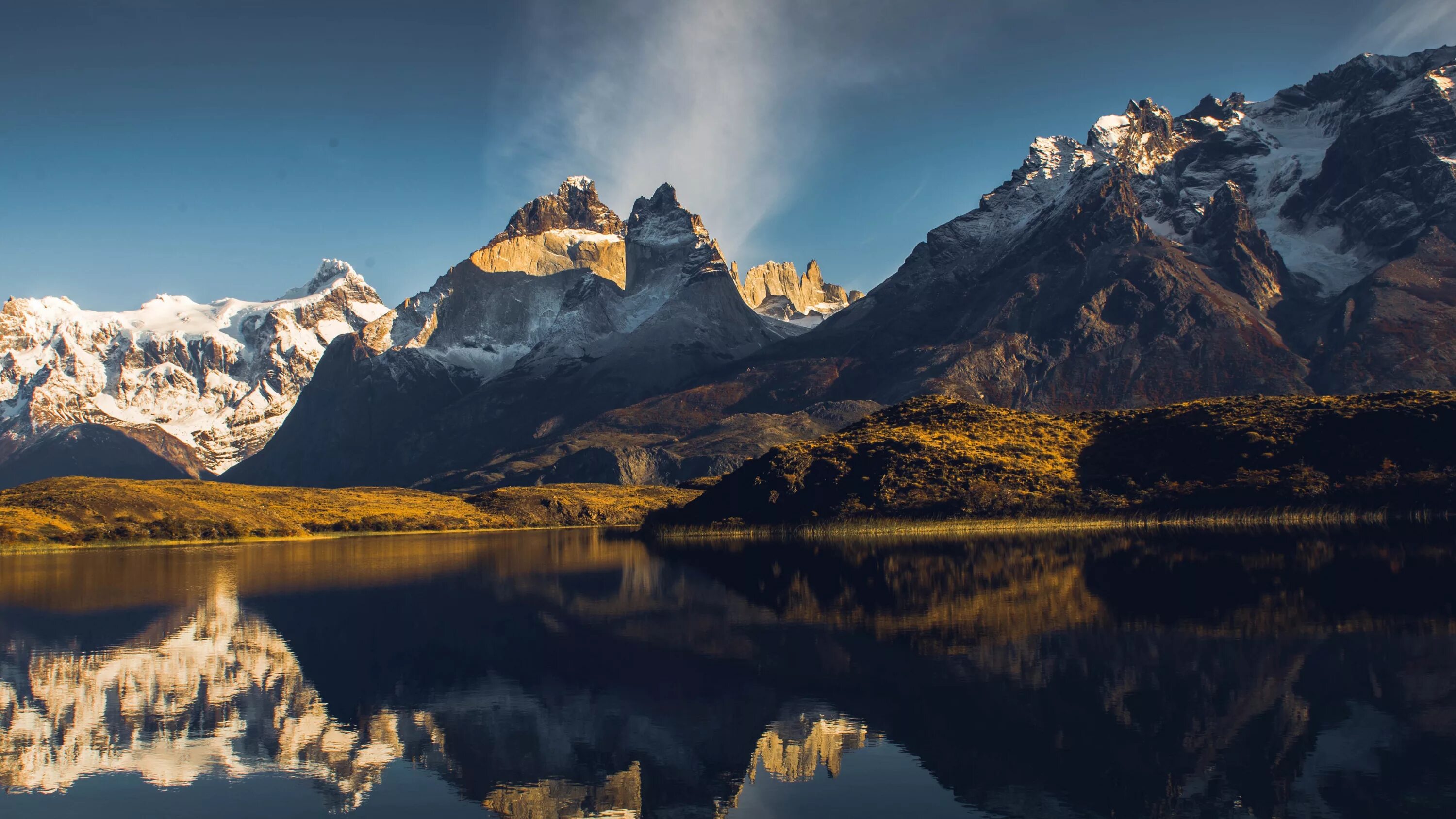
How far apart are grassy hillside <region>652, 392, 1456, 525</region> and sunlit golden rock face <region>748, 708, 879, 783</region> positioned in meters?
129

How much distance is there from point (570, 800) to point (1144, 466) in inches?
6207

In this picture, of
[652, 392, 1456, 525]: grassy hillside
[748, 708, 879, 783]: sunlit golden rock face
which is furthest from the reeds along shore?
[748, 708, 879, 783]: sunlit golden rock face

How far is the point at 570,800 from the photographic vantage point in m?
35.3

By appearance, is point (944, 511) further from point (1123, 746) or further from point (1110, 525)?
point (1123, 746)

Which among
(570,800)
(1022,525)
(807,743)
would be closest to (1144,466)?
(1022,525)

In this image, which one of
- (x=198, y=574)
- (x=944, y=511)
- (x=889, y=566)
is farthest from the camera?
(x=944, y=511)

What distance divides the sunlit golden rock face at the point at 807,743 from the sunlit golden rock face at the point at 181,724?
554 inches

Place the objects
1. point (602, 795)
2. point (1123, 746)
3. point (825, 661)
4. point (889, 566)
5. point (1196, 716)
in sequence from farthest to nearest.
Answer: point (889, 566), point (825, 661), point (1196, 716), point (1123, 746), point (602, 795)

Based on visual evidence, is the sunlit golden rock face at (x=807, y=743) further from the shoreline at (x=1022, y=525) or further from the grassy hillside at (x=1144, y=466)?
the grassy hillside at (x=1144, y=466)

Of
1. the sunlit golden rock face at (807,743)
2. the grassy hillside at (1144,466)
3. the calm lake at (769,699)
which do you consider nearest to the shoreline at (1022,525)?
the grassy hillside at (1144,466)

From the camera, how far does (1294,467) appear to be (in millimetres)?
160000

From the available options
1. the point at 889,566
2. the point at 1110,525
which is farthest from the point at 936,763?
the point at 1110,525

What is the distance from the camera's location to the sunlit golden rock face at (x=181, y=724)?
130ft

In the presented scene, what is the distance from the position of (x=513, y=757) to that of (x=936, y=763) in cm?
1579
